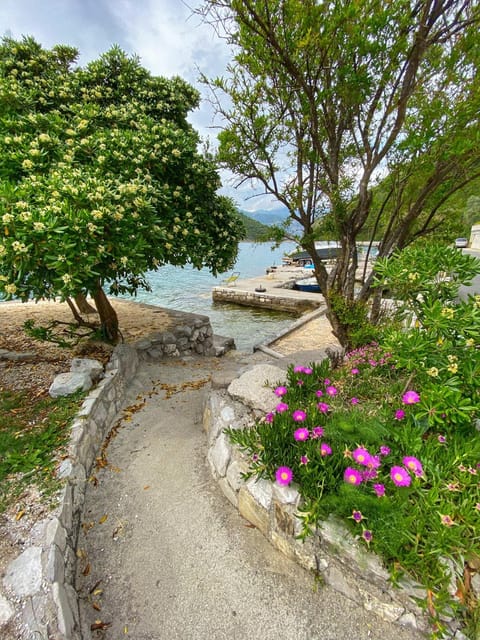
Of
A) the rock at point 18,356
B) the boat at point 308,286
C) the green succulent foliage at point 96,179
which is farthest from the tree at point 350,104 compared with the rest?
the boat at point 308,286

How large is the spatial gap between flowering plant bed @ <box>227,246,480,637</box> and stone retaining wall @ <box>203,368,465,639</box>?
0.06 meters

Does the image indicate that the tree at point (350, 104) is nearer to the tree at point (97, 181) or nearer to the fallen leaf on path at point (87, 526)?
the tree at point (97, 181)

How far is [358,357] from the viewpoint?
124 inches

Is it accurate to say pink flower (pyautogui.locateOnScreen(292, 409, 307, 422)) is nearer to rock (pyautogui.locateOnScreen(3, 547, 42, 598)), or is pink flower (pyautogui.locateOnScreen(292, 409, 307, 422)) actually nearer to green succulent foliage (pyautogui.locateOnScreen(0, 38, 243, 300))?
rock (pyautogui.locateOnScreen(3, 547, 42, 598))

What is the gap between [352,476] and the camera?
1677 mm

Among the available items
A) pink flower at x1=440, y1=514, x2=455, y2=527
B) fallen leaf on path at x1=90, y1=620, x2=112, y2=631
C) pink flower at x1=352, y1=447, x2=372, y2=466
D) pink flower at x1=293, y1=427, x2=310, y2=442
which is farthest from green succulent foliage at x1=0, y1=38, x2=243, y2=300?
pink flower at x1=440, y1=514, x2=455, y2=527

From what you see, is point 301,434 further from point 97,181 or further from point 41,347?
point 41,347

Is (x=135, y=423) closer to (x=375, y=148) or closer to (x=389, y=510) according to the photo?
(x=389, y=510)

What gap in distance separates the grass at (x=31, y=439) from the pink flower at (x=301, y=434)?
182cm

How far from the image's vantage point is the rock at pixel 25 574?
4.78ft

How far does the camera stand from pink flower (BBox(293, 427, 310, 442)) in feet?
6.28

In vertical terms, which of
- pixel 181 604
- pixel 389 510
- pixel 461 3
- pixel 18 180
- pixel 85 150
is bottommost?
pixel 181 604

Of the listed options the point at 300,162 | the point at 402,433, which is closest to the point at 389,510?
the point at 402,433

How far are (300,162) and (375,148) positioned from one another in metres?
0.97
